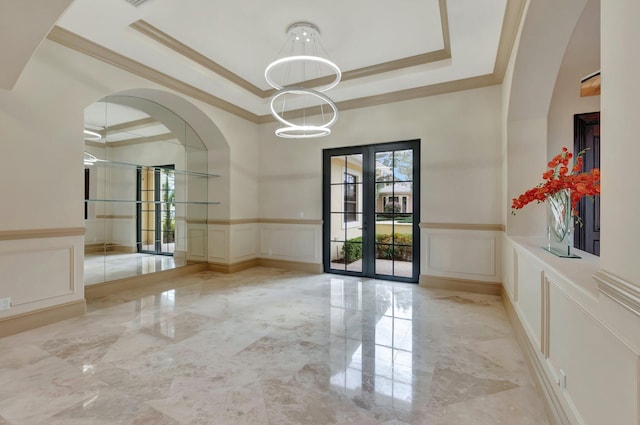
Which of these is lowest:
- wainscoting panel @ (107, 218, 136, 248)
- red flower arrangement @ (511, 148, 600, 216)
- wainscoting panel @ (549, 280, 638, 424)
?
wainscoting panel @ (549, 280, 638, 424)

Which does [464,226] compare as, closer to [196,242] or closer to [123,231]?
[196,242]

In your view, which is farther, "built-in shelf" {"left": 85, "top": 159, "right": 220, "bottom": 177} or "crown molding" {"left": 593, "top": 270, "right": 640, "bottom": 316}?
"built-in shelf" {"left": 85, "top": 159, "right": 220, "bottom": 177}

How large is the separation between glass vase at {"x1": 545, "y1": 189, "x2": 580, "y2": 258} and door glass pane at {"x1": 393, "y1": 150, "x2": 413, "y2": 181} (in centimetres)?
275

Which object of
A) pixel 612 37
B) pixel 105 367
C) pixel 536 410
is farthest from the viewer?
pixel 105 367

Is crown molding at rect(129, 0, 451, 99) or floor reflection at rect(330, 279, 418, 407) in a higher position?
crown molding at rect(129, 0, 451, 99)

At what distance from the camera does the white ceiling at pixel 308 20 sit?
3111mm

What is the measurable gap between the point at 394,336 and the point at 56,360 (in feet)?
9.92

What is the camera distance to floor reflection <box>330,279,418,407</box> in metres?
2.16

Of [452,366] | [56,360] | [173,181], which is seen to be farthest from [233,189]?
[452,366]

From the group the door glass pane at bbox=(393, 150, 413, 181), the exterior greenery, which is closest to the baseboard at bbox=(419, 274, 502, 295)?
the exterior greenery

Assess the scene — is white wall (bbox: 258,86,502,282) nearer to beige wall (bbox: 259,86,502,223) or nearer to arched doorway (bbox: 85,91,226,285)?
beige wall (bbox: 259,86,502,223)

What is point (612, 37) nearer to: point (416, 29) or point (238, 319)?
point (416, 29)

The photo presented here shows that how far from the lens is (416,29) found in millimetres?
3553

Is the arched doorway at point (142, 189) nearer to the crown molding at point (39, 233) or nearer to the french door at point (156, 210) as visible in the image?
the french door at point (156, 210)
